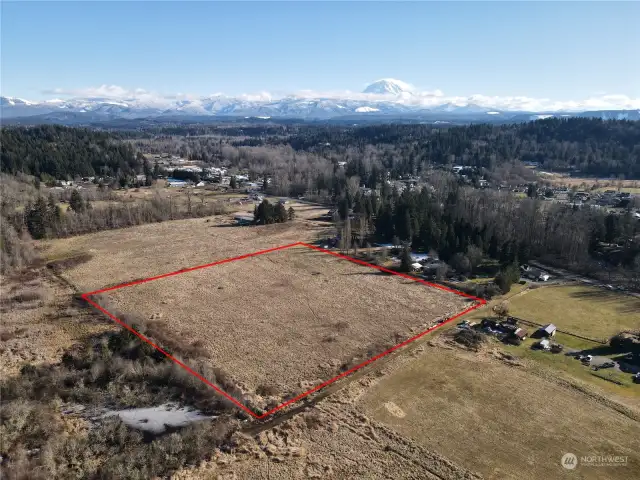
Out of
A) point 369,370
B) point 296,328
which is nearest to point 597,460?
point 369,370

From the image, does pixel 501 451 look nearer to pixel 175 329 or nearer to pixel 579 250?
pixel 175 329

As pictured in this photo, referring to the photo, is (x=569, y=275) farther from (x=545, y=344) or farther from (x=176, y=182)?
(x=176, y=182)

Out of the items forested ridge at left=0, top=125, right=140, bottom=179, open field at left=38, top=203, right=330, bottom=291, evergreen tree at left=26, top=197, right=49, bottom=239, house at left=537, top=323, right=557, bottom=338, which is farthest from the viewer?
forested ridge at left=0, top=125, right=140, bottom=179

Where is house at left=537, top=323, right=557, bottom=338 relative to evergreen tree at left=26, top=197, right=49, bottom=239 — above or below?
below

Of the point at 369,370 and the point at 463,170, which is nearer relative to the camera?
the point at 369,370

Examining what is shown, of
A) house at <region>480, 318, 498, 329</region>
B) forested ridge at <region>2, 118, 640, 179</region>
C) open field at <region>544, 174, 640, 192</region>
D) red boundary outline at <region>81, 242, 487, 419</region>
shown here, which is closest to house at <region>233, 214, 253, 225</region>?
red boundary outline at <region>81, 242, 487, 419</region>

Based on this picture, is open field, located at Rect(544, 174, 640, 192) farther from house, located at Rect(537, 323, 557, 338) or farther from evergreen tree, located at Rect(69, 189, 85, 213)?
evergreen tree, located at Rect(69, 189, 85, 213)
